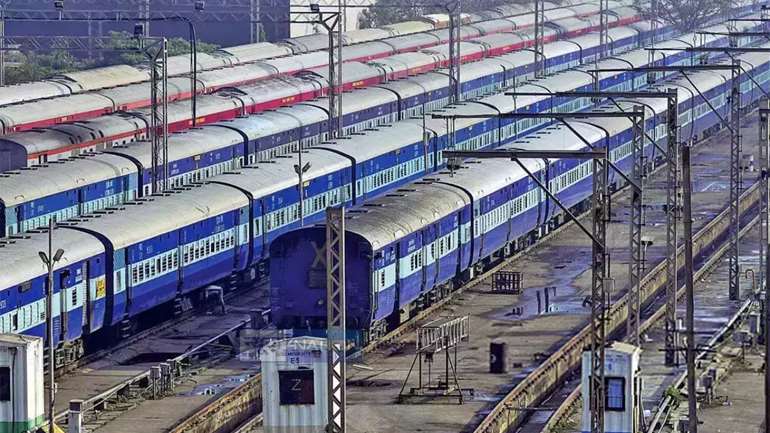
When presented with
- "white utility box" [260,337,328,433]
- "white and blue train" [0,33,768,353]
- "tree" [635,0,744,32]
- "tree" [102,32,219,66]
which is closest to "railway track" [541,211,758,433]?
"white and blue train" [0,33,768,353]

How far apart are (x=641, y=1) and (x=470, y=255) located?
120882 millimetres

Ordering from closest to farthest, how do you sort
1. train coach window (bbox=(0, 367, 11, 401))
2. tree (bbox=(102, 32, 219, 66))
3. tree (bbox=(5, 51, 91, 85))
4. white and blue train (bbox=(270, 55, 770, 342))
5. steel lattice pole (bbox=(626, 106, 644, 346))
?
train coach window (bbox=(0, 367, 11, 401)) < steel lattice pole (bbox=(626, 106, 644, 346)) < white and blue train (bbox=(270, 55, 770, 342)) < tree (bbox=(5, 51, 91, 85)) < tree (bbox=(102, 32, 219, 66))

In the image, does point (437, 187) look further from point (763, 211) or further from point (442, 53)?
point (442, 53)

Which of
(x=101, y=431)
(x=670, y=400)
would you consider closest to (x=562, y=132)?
(x=670, y=400)

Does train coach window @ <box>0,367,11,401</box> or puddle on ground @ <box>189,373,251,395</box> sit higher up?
train coach window @ <box>0,367,11,401</box>

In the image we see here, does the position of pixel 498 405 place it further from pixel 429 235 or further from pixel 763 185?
pixel 763 185

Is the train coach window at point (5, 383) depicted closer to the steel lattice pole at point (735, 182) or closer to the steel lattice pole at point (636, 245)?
the steel lattice pole at point (636, 245)

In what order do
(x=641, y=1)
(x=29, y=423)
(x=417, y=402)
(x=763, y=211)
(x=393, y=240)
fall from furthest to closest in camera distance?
1. (x=641, y=1)
2. (x=763, y=211)
3. (x=393, y=240)
4. (x=417, y=402)
5. (x=29, y=423)

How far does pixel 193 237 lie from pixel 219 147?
15749 millimetres

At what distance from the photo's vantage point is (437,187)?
5216cm

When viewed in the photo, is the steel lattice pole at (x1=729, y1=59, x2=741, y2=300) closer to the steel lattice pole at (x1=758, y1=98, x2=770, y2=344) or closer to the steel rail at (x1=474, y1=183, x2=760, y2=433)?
the steel lattice pole at (x1=758, y1=98, x2=770, y2=344)

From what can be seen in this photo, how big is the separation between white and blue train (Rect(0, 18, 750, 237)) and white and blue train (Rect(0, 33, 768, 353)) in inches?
121

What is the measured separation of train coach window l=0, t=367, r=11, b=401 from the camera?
1350 inches

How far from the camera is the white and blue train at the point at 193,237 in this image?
41.1m
